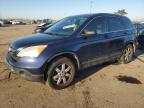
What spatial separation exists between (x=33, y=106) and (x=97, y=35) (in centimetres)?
269

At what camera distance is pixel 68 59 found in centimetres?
495

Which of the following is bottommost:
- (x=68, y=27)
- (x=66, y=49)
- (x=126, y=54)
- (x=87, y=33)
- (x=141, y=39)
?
(x=126, y=54)

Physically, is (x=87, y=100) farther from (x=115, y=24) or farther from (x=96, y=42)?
(x=115, y=24)

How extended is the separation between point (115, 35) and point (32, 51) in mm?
3039

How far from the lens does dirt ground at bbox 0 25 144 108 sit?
4.27m

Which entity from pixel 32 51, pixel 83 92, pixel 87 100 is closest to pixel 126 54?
pixel 83 92

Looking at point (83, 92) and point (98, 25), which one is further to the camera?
point (98, 25)

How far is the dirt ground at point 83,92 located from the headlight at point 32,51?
97cm

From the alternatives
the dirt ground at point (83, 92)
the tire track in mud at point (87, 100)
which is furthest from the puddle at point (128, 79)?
the tire track in mud at point (87, 100)

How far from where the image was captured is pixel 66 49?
4.80 meters

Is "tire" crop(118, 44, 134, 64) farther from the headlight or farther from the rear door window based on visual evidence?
the headlight

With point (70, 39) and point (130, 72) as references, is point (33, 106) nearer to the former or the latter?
point (70, 39)

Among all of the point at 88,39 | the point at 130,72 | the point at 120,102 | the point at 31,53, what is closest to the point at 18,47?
the point at 31,53

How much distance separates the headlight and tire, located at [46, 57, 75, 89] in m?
0.45
